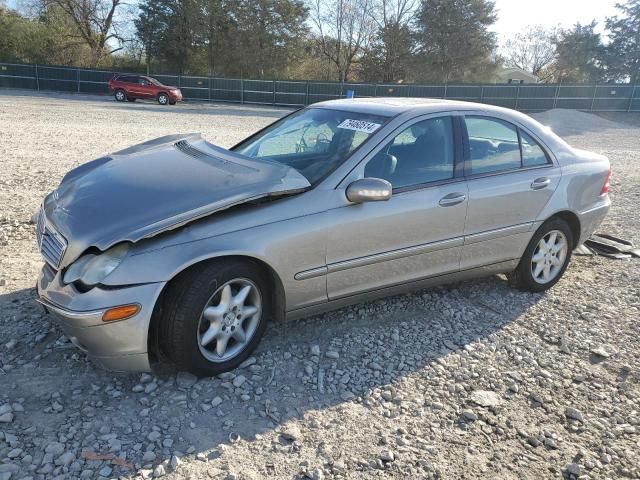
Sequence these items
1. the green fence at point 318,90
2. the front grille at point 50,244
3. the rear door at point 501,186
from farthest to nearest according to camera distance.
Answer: the green fence at point 318,90 < the rear door at point 501,186 < the front grille at point 50,244

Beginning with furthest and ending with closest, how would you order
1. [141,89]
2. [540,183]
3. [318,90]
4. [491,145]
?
[318,90] < [141,89] < [540,183] < [491,145]

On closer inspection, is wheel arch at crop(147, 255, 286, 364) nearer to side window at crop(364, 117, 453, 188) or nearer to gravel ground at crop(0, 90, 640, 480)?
gravel ground at crop(0, 90, 640, 480)

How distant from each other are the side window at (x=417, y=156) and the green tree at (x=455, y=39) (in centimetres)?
4179

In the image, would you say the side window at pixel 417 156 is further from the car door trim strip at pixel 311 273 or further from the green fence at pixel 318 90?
the green fence at pixel 318 90

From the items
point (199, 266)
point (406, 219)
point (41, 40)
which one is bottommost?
point (199, 266)

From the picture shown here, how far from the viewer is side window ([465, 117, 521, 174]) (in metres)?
4.16

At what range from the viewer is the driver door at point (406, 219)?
11.5 feet

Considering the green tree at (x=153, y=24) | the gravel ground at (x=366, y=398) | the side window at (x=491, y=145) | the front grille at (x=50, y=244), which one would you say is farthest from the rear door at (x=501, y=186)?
the green tree at (x=153, y=24)

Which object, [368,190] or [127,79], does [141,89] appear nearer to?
[127,79]

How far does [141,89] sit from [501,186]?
94.3 ft

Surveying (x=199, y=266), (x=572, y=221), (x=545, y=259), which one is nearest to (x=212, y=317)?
(x=199, y=266)

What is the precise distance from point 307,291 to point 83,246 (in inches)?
53.5

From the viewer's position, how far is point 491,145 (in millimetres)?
4301

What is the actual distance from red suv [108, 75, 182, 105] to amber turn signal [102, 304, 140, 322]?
94.0 feet
